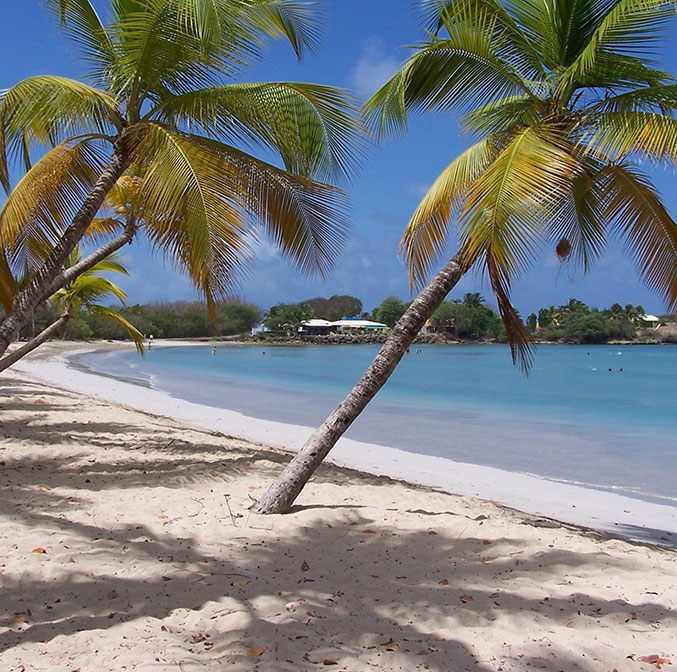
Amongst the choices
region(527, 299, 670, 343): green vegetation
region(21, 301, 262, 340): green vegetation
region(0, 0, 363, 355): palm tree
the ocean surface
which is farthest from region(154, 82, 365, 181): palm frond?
region(527, 299, 670, 343): green vegetation

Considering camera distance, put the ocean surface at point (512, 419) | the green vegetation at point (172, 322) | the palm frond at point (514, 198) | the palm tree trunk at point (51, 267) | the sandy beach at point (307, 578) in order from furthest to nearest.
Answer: the green vegetation at point (172, 322) → the ocean surface at point (512, 419) → the palm tree trunk at point (51, 267) → the palm frond at point (514, 198) → the sandy beach at point (307, 578)

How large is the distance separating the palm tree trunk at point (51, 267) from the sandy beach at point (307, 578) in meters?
1.38

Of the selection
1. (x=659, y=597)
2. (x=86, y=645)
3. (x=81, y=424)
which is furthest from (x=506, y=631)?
(x=81, y=424)

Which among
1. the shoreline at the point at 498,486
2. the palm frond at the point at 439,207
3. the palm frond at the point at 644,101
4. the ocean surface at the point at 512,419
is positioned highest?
the palm frond at the point at 644,101

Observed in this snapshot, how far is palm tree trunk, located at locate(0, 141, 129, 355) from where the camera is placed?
17.2 ft

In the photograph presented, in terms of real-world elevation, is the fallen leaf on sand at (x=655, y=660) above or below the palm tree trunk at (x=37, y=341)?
below

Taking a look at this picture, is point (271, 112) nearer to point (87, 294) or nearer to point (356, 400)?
point (356, 400)

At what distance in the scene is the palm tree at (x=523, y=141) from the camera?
168 inches

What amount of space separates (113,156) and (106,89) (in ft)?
3.64

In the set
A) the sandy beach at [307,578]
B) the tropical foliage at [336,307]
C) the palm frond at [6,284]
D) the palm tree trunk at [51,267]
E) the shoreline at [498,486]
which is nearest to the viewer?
the sandy beach at [307,578]

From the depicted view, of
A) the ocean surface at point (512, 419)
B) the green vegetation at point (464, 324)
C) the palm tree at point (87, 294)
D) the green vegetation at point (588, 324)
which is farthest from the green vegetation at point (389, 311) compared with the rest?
the palm tree at point (87, 294)

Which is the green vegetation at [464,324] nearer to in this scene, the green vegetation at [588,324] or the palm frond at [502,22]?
the green vegetation at [588,324]

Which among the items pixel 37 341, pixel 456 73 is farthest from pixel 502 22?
pixel 37 341

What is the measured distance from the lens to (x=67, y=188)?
581 centimetres
